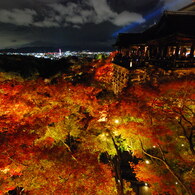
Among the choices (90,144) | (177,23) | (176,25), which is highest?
(177,23)

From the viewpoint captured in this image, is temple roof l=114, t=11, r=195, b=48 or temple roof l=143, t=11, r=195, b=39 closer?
temple roof l=114, t=11, r=195, b=48

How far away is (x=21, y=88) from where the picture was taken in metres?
14.4

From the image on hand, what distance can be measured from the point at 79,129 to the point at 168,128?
863cm

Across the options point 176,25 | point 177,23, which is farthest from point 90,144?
point 177,23

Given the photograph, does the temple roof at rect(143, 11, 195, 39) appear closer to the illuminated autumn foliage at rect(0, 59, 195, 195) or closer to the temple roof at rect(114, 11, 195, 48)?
the temple roof at rect(114, 11, 195, 48)

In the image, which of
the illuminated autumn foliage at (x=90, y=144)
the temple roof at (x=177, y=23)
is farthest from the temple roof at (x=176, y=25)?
the illuminated autumn foliage at (x=90, y=144)

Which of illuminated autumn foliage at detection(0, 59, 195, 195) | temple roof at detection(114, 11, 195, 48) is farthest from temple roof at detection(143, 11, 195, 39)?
illuminated autumn foliage at detection(0, 59, 195, 195)

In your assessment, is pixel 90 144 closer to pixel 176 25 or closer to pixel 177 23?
pixel 176 25

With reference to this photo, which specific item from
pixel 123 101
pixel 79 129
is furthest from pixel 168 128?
pixel 79 129

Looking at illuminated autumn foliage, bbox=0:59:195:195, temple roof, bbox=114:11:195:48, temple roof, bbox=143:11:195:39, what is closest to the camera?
illuminated autumn foliage, bbox=0:59:195:195

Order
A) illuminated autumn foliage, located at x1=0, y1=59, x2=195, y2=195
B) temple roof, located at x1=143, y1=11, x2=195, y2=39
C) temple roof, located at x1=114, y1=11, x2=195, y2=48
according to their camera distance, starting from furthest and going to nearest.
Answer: temple roof, located at x1=143, y1=11, x2=195, y2=39 < temple roof, located at x1=114, y1=11, x2=195, y2=48 < illuminated autumn foliage, located at x1=0, y1=59, x2=195, y2=195

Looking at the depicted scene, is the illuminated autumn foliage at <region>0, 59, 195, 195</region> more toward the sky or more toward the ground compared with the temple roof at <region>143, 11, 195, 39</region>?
more toward the ground

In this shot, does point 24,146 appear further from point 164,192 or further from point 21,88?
point 164,192

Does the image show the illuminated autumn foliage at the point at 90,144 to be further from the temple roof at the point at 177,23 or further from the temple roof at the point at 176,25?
the temple roof at the point at 177,23
